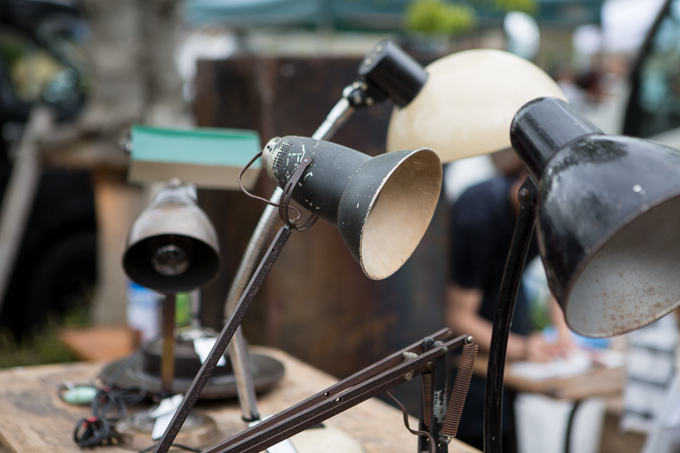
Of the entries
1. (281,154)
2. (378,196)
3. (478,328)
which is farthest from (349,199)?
(478,328)

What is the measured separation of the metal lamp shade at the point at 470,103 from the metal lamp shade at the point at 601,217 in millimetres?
268

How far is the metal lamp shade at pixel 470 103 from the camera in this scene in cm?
117

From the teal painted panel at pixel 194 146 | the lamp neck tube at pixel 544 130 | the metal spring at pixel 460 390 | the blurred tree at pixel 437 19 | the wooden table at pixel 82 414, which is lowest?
the wooden table at pixel 82 414

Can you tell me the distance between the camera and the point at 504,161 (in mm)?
2820

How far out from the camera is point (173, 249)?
1.38 metres

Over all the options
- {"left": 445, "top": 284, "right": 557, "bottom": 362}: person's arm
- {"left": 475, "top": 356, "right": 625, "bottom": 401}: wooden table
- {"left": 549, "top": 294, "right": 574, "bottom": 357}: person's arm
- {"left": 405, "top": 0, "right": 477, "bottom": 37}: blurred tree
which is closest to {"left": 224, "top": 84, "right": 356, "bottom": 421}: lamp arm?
{"left": 475, "top": 356, "right": 625, "bottom": 401}: wooden table

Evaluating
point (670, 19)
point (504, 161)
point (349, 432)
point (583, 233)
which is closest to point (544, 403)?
point (504, 161)

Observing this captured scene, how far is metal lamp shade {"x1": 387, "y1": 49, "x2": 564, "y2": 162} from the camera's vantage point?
1.17 metres

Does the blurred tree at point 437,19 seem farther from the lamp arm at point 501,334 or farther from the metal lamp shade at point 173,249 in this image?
the lamp arm at point 501,334

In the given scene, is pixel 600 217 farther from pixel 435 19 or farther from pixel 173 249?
pixel 435 19

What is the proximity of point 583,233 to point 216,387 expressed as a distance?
980mm

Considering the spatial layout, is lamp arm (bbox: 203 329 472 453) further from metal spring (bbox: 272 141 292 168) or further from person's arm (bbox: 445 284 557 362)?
person's arm (bbox: 445 284 557 362)

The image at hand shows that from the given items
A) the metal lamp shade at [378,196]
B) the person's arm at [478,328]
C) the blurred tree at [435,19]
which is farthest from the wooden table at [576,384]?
the blurred tree at [435,19]

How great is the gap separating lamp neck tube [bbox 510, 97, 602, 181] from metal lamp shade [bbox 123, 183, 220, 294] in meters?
0.66
